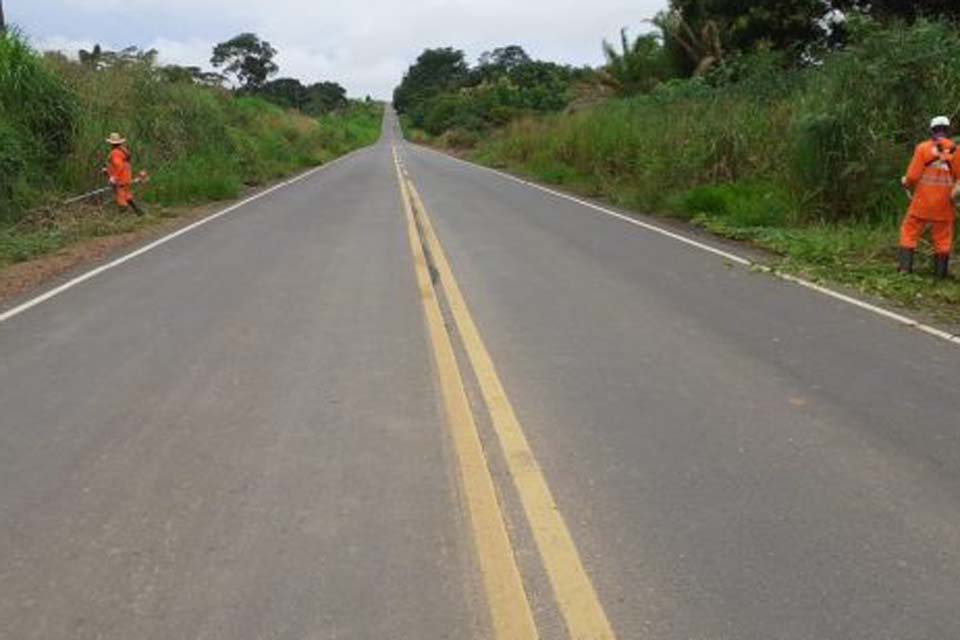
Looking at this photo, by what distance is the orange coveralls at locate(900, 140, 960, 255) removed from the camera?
10422mm

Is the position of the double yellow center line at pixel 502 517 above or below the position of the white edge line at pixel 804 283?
above

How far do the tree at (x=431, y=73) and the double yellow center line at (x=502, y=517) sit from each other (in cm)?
13786

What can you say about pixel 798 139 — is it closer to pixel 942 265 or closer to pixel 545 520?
pixel 942 265

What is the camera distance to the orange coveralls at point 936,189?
10422mm

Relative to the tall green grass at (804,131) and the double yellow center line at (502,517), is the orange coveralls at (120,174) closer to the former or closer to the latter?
the tall green grass at (804,131)

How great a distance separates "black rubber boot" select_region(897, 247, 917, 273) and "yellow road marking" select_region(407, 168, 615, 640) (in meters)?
5.44

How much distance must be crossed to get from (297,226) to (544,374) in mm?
10500

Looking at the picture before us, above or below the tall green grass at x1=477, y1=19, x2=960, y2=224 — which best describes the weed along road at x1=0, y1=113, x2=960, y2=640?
below

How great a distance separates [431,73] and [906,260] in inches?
5783

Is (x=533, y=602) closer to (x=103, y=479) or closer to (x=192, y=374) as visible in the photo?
(x=103, y=479)

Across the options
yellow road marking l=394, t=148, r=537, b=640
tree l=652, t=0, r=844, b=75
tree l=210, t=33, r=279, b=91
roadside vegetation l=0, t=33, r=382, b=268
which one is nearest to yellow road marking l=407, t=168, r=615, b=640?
yellow road marking l=394, t=148, r=537, b=640

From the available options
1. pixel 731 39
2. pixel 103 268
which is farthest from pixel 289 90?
pixel 103 268

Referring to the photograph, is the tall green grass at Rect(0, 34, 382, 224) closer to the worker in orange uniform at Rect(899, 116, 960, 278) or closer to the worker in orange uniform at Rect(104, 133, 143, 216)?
the worker in orange uniform at Rect(104, 133, 143, 216)

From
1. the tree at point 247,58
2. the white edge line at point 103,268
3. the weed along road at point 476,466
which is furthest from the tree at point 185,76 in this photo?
the tree at point 247,58
